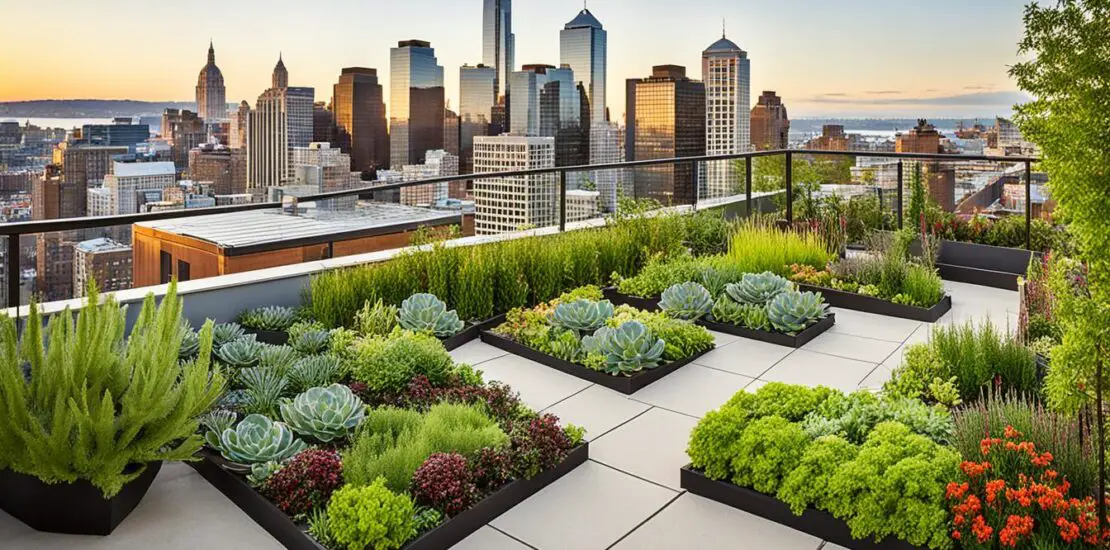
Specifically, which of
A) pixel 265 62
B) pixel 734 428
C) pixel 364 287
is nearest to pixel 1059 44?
pixel 734 428

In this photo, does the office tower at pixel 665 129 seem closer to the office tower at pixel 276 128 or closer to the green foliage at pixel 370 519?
the office tower at pixel 276 128

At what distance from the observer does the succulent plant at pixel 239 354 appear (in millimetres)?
3709

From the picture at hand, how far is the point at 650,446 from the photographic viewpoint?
3180 millimetres

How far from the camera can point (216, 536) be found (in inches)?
97.3

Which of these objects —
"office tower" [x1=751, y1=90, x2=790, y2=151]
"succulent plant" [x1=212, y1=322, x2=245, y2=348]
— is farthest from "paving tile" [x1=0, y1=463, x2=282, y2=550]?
"office tower" [x1=751, y1=90, x2=790, y2=151]

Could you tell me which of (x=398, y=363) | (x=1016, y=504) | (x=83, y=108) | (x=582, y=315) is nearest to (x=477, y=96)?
(x=83, y=108)

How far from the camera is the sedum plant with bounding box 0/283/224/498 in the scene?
7.61ft

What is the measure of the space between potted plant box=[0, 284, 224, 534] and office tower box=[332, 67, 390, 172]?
5.30m

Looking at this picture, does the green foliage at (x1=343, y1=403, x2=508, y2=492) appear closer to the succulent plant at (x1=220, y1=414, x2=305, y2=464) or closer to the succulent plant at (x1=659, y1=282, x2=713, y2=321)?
the succulent plant at (x1=220, y1=414, x2=305, y2=464)

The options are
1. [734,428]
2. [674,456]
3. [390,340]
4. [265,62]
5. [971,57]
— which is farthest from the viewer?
[265,62]

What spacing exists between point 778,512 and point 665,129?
8087mm

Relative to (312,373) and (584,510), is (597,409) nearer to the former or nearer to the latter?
(584,510)

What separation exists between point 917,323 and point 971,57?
7.59 meters

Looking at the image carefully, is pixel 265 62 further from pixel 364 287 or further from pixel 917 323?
pixel 917 323
